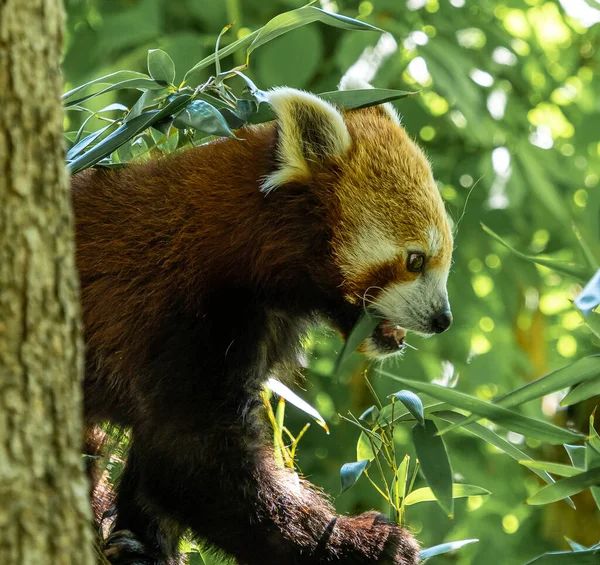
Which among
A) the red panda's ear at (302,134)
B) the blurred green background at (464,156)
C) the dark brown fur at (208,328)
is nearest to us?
the dark brown fur at (208,328)

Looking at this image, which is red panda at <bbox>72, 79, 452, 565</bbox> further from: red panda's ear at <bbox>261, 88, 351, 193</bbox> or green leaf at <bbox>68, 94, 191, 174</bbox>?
green leaf at <bbox>68, 94, 191, 174</bbox>

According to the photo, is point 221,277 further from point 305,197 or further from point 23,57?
point 23,57

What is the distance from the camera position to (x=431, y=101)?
5.20 m

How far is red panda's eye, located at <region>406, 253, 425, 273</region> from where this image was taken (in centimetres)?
280

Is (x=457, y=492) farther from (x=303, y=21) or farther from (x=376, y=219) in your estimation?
(x=303, y=21)

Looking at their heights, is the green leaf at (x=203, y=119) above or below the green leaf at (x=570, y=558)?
above

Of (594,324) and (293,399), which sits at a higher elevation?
(594,324)

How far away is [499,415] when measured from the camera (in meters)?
1.93

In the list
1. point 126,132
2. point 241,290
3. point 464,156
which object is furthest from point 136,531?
point 464,156

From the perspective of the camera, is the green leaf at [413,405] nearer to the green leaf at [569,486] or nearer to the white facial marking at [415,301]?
the green leaf at [569,486]

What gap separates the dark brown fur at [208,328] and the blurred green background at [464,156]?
4.10 feet

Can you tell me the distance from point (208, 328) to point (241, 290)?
0.59 feet

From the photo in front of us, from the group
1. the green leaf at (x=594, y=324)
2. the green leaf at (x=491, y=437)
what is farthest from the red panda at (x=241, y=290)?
the green leaf at (x=594, y=324)

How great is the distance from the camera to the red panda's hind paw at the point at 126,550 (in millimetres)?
2844
